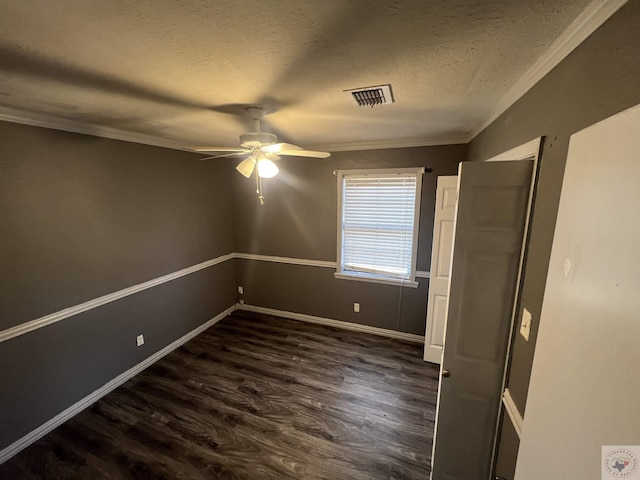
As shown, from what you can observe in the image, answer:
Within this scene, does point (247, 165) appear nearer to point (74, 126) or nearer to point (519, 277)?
point (74, 126)

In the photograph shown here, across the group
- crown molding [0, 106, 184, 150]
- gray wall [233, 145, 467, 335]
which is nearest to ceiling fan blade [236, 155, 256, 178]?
crown molding [0, 106, 184, 150]

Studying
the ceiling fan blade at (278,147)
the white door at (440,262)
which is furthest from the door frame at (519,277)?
the ceiling fan blade at (278,147)

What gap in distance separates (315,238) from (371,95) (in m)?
2.27

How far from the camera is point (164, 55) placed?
110cm

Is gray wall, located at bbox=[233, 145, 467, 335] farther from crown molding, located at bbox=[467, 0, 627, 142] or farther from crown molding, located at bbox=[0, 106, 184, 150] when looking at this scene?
crown molding, located at bbox=[467, 0, 627, 142]

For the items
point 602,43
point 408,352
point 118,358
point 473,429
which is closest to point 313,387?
point 408,352

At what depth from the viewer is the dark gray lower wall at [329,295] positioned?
3.32m

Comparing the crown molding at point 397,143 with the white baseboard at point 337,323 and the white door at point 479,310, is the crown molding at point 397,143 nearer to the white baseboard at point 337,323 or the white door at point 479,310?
the white door at point 479,310

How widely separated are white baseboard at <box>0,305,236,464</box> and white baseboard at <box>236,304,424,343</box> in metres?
0.92

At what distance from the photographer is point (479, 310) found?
4.55ft

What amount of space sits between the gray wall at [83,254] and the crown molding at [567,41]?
3.17 metres

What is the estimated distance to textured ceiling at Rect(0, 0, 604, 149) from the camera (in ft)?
2.76

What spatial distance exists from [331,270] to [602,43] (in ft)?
10.1

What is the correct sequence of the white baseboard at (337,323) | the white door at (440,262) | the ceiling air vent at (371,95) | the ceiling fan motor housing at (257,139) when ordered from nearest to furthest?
the ceiling air vent at (371,95) → the ceiling fan motor housing at (257,139) → the white door at (440,262) → the white baseboard at (337,323)
